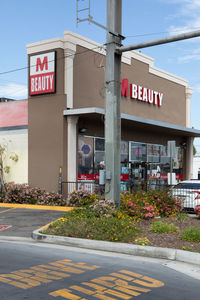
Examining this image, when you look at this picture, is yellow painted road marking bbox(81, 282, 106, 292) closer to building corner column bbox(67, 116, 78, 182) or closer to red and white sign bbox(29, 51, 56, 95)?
building corner column bbox(67, 116, 78, 182)

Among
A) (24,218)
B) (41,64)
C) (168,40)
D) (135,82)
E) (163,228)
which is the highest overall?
(135,82)

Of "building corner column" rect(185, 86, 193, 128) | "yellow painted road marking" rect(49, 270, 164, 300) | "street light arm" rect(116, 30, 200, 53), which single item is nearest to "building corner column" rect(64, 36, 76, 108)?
"street light arm" rect(116, 30, 200, 53)

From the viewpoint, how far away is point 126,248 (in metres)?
9.80

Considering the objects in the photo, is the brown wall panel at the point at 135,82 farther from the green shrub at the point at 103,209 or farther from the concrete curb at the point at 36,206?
the green shrub at the point at 103,209

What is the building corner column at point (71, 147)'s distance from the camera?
20125 mm

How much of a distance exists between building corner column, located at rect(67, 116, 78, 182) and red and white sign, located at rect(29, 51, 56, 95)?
1.91m

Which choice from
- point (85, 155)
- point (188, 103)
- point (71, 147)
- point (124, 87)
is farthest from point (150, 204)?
point (188, 103)

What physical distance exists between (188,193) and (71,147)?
6.42m

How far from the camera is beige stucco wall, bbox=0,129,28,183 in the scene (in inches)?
857

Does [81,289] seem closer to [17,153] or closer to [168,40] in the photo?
[168,40]

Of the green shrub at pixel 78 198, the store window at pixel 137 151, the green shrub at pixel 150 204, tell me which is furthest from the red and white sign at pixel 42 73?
the green shrub at pixel 150 204

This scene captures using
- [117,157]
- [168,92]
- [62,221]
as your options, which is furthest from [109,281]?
[168,92]

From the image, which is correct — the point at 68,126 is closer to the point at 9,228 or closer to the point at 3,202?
the point at 3,202

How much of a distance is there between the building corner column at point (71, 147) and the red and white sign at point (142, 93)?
18.5 ft
